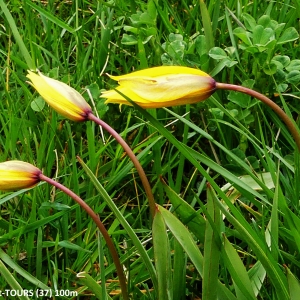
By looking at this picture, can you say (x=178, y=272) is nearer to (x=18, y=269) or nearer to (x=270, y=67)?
(x=18, y=269)

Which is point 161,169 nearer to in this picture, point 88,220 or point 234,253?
point 88,220

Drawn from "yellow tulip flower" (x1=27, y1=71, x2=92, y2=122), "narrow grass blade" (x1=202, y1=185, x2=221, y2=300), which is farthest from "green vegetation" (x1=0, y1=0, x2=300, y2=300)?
"yellow tulip flower" (x1=27, y1=71, x2=92, y2=122)

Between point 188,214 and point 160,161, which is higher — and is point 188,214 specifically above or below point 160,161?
above

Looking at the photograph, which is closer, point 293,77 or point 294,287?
point 294,287

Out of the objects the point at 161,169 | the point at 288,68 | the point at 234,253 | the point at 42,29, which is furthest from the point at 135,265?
the point at 42,29

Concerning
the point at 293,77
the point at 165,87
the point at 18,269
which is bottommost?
the point at 18,269

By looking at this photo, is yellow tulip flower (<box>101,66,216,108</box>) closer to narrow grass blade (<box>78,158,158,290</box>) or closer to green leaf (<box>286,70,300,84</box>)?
narrow grass blade (<box>78,158,158,290</box>)

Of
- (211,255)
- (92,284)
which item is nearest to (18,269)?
(92,284)
